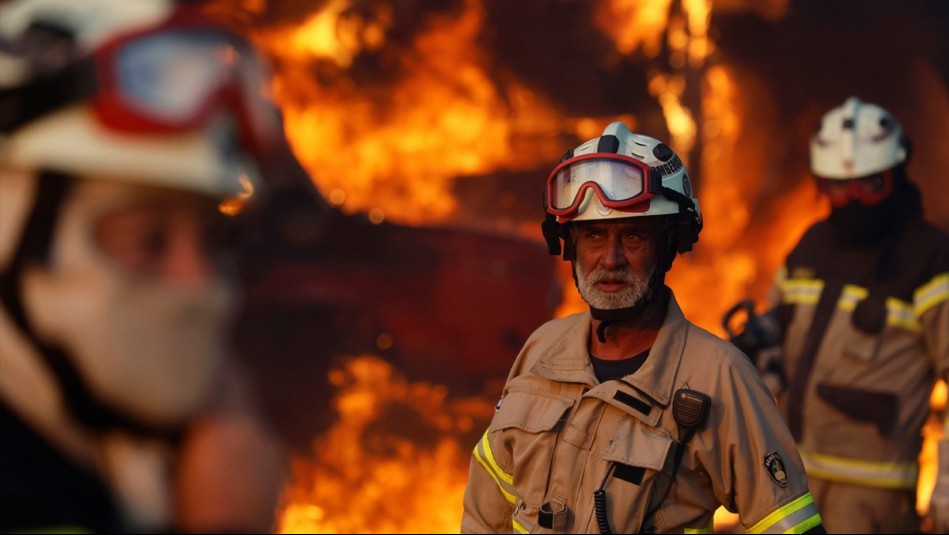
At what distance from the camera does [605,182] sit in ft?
10.1

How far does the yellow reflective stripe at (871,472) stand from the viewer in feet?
16.6

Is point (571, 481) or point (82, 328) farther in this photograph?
point (82, 328)

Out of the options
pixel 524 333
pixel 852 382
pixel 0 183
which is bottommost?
pixel 524 333

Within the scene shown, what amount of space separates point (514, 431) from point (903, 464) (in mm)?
2792

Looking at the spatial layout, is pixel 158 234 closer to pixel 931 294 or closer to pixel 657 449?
pixel 657 449

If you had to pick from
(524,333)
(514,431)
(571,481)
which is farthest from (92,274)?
(524,333)

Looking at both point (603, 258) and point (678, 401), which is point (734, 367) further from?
point (603, 258)

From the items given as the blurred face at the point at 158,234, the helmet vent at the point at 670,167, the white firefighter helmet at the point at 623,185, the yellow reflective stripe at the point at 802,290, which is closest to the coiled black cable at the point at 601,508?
the white firefighter helmet at the point at 623,185

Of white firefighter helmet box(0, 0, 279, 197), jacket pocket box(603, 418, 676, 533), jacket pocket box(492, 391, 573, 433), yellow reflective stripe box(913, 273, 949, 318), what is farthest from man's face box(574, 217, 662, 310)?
yellow reflective stripe box(913, 273, 949, 318)

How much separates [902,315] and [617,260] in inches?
97.5

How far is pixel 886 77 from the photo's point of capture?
7.98 metres

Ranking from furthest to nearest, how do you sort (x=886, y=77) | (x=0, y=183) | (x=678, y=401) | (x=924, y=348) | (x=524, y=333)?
(x=886, y=77) → (x=524, y=333) → (x=924, y=348) → (x=0, y=183) → (x=678, y=401)

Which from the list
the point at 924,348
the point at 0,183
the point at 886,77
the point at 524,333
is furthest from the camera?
the point at 886,77

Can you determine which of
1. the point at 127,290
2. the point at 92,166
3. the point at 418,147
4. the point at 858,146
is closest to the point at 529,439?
the point at 127,290
